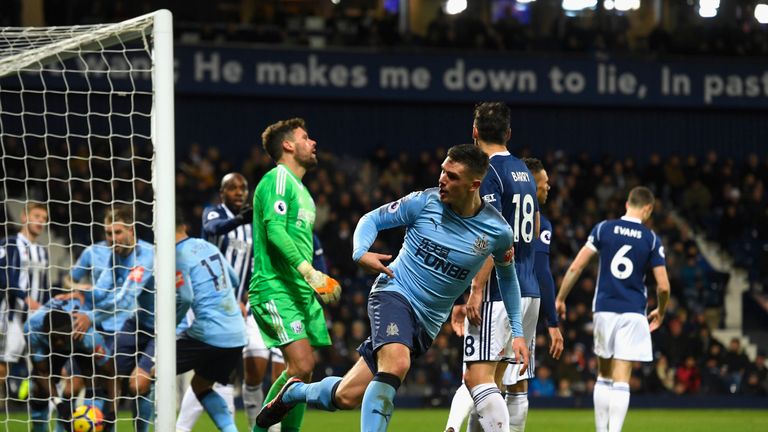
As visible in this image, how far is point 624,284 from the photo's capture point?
865 centimetres

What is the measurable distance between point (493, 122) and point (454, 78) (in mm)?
14403

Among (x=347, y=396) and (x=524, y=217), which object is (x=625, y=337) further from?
(x=347, y=396)

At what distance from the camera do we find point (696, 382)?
16.7 metres

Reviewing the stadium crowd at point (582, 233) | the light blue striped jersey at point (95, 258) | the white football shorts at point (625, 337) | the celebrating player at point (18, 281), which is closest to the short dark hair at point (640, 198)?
the white football shorts at point (625, 337)

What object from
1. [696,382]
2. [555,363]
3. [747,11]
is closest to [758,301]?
[696,382]

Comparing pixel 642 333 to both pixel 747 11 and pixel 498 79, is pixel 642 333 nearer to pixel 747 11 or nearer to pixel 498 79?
pixel 498 79

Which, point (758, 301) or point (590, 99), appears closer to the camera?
point (758, 301)

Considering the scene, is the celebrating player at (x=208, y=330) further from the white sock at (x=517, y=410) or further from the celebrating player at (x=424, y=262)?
the white sock at (x=517, y=410)

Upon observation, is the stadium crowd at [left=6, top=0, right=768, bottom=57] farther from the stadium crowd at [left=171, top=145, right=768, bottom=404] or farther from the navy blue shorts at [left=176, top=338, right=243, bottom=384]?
the navy blue shorts at [left=176, top=338, right=243, bottom=384]

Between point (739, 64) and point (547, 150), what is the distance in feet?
13.3

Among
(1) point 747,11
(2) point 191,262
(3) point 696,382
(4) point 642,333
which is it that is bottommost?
(3) point 696,382

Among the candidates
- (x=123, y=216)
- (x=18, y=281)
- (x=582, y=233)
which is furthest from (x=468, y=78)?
(x=123, y=216)

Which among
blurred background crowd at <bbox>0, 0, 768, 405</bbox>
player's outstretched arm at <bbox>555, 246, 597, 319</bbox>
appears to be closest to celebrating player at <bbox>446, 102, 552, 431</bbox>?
player's outstretched arm at <bbox>555, 246, 597, 319</bbox>

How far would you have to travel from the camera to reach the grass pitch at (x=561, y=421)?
1116 centimetres
